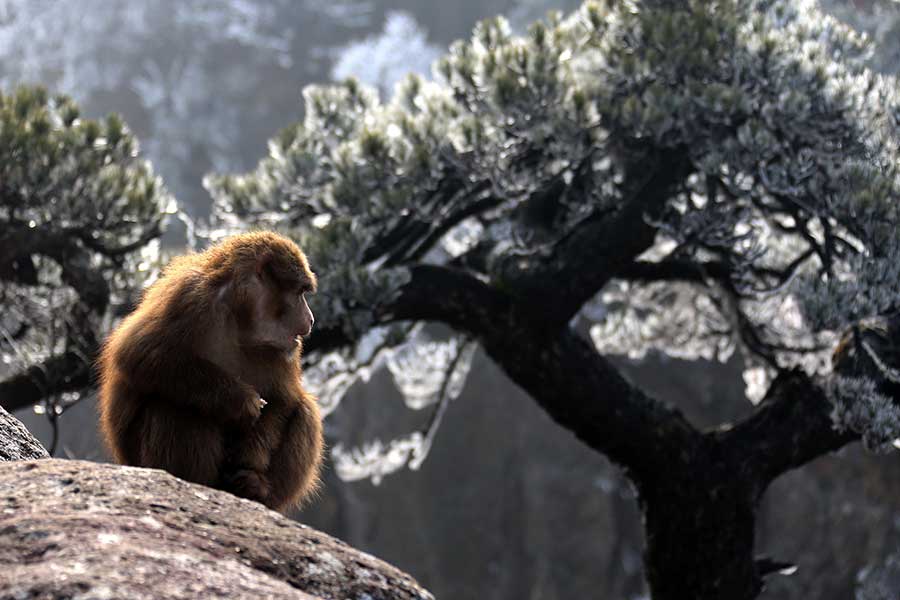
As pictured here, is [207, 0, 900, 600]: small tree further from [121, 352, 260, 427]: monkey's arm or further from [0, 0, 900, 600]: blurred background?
[0, 0, 900, 600]: blurred background

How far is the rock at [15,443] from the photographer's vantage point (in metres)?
2.95

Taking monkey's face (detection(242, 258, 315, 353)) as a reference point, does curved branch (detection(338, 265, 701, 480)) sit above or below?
above

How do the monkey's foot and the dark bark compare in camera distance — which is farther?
the dark bark

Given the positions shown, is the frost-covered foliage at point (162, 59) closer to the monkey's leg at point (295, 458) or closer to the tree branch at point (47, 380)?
the tree branch at point (47, 380)

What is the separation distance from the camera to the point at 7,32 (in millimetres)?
25172

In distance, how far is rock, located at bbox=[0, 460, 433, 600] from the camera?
6.62 feet

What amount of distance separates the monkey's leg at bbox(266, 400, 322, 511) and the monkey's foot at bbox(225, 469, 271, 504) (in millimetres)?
127

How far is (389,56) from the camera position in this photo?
23.6 meters

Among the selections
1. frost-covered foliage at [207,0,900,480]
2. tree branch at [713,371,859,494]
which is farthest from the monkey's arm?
tree branch at [713,371,859,494]

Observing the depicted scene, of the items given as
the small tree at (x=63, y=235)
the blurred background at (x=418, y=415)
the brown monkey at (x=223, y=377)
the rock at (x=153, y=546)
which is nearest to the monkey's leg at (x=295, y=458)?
the brown monkey at (x=223, y=377)

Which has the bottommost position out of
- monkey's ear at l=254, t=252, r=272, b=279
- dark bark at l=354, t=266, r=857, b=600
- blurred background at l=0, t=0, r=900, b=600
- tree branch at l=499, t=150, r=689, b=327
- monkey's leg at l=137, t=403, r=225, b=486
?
monkey's leg at l=137, t=403, r=225, b=486

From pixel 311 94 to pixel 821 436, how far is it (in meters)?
3.46

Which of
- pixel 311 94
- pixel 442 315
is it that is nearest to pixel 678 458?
pixel 442 315

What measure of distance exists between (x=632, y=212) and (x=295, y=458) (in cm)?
324
